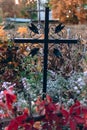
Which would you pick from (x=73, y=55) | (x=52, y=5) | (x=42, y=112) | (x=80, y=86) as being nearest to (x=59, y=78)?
(x=80, y=86)

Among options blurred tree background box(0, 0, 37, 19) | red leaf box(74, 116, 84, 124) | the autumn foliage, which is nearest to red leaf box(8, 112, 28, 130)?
red leaf box(74, 116, 84, 124)

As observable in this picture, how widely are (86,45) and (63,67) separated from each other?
0.69 metres

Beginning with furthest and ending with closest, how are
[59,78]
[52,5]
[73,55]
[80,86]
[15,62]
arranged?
[52,5] < [73,55] < [15,62] < [59,78] < [80,86]

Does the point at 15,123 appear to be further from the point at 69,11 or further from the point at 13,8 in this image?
the point at 13,8

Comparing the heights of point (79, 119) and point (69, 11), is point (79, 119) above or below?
above

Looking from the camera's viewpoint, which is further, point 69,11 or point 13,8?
point 13,8

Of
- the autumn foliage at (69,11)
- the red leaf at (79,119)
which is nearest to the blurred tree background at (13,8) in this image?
the autumn foliage at (69,11)

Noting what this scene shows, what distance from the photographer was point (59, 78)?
407cm

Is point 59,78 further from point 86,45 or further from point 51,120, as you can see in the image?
point 51,120

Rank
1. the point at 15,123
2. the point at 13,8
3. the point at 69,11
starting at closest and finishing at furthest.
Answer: the point at 15,123
the point at 69,11
the point at 13,8

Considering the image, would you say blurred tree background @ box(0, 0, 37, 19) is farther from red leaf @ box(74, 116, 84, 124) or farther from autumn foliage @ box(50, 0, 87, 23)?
red leaf @ box(74, 116, 84, 124)

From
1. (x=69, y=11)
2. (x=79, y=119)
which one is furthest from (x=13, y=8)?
(x=79, y=119)

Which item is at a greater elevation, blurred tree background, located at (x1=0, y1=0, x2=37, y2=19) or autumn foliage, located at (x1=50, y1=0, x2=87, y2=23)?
autumn foliage, located at (x1=50, y1=0, x2=87, y2=23)

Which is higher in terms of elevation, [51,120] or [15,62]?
[51,120]
